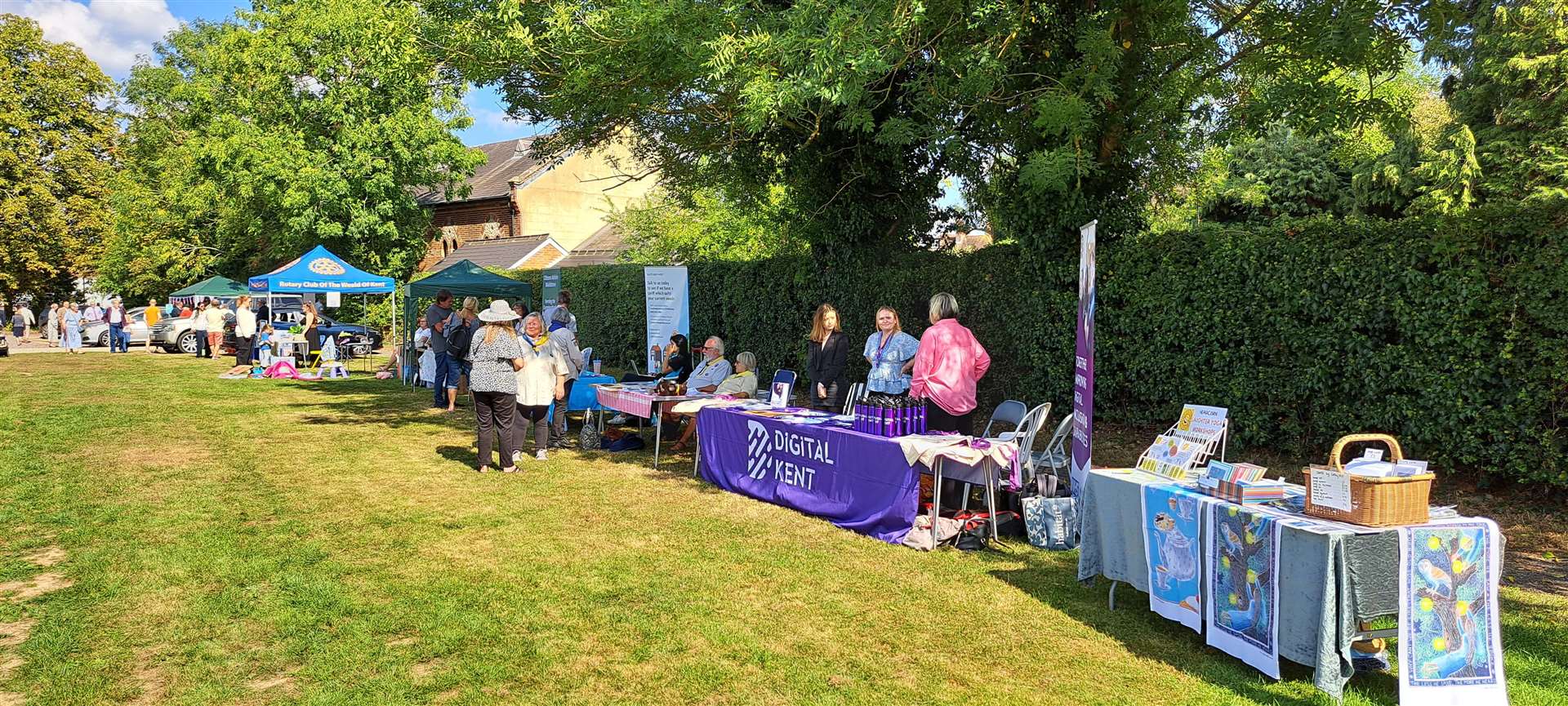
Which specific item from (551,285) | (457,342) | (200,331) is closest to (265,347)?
(551,285)

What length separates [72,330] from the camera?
2839cm

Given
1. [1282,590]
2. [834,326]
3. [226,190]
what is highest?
[226,190]

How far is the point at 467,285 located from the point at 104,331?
23.7 metres

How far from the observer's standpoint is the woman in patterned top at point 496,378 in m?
9.07

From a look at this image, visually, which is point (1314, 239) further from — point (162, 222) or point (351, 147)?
point (162, 222)

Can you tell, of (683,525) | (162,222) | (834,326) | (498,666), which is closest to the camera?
(498,666)

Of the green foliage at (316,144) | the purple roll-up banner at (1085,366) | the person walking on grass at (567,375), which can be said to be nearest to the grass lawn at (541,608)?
the purple roll-up banner at (1085,366)

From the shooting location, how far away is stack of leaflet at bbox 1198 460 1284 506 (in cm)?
447

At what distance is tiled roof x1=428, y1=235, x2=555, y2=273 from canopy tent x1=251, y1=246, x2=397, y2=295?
16.5 m

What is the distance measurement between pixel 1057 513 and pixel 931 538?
0.90 m

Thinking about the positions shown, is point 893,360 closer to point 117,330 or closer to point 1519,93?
point 1519,93

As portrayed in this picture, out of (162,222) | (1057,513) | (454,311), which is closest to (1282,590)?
(1057,513)

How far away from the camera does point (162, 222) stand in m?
36.7

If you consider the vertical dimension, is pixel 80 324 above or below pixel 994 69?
below
